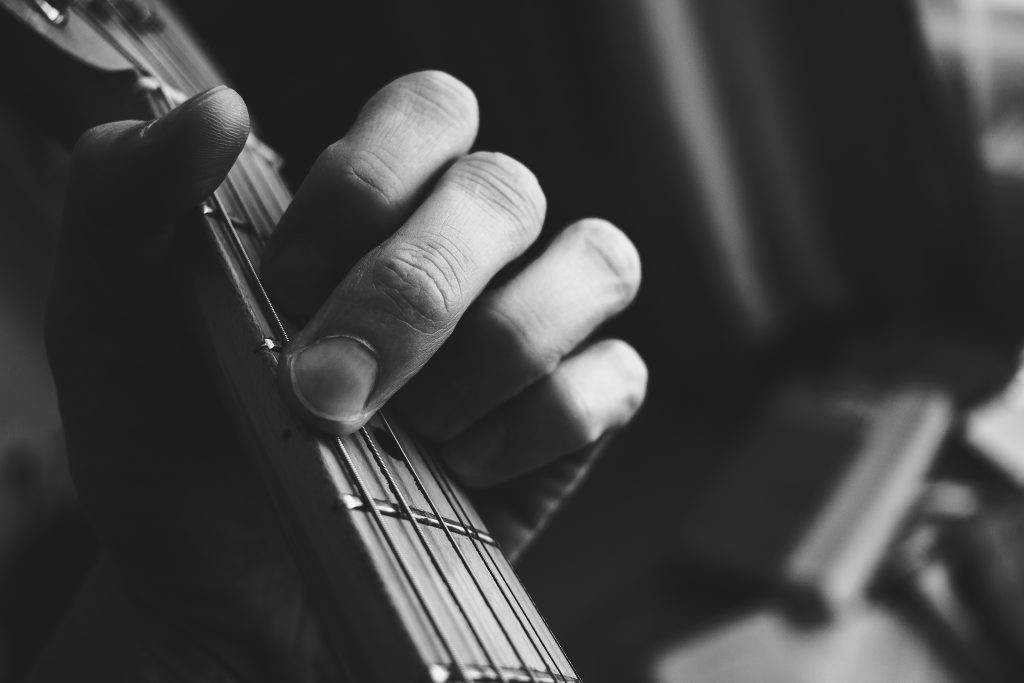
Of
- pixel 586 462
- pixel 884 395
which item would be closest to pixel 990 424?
pixel 884 395

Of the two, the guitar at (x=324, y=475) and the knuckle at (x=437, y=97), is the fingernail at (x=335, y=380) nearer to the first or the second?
the guitar at (x=324, y=475)

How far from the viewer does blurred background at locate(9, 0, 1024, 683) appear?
3.81 ft

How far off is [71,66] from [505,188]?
26cm

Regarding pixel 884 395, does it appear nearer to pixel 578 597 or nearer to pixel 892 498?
pixel 892 498

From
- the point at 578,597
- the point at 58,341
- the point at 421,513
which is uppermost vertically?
the point at 421,513

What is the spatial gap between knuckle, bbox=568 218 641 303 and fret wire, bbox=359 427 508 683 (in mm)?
234

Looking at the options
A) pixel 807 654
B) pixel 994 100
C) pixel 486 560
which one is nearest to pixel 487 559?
pixel 486 560

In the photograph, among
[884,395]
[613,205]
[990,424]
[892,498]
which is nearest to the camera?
[892,498]

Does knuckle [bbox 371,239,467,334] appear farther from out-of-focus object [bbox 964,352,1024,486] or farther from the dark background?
out-of-focus object [bbox 964,352,1024,486]

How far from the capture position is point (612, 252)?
0.58 meters

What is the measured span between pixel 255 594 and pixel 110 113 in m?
0.38

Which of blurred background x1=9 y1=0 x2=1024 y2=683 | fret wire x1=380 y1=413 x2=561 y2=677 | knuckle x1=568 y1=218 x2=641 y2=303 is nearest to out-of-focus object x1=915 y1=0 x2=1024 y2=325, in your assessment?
blurred background x1=9 y1=0 x2=1024 y2=683

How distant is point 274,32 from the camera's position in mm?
1525

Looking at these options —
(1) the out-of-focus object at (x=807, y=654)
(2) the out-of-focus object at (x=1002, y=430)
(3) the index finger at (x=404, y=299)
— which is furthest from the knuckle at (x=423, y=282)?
(2) the out-of-focus object at (x=1002, y=430)
